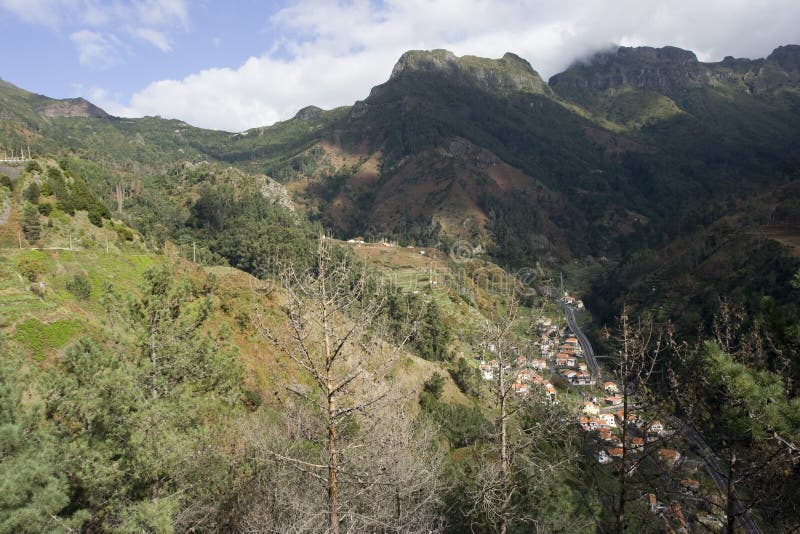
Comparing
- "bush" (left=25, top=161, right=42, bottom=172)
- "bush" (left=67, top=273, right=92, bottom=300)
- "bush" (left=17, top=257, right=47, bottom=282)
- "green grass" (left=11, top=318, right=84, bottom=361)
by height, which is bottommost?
"green grass" (left=11, top=318, right=84, bottom=361)

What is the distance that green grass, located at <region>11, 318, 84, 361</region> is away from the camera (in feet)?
56.1

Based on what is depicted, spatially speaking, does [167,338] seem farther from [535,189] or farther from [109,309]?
[535,189]

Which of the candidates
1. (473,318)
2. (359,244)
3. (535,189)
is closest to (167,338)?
(473,318)

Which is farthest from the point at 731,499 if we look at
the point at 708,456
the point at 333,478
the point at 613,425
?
the point at 613,425

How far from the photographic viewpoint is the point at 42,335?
17.8 m

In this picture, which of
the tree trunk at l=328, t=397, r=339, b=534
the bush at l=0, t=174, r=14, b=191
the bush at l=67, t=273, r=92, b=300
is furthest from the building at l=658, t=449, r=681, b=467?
the bush at l=0, t=174, r=14, b=191

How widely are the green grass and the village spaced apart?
16252 millimetres

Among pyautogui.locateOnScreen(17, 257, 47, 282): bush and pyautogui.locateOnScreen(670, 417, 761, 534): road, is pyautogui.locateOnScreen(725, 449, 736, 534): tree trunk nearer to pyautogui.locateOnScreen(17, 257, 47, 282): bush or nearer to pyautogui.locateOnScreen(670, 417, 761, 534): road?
pyautogui.locateOnScreen(670, 417, 761, 534): road

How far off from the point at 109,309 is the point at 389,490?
33.1ft

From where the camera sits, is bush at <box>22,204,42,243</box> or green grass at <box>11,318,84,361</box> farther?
bush at <box>22,204,42,243</box>

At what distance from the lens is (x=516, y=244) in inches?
5812

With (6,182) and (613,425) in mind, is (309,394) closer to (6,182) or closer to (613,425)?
(6,182)

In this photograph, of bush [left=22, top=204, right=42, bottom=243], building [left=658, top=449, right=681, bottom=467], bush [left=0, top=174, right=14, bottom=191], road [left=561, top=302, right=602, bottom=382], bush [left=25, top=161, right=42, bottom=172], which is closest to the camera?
building [left=658, top=449, right=681, bottom=467]

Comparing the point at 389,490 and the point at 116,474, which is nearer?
the point at 116,474
